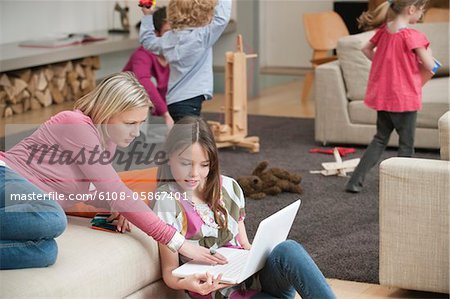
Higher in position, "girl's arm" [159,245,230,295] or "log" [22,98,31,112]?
"girl's arm" [159,245,230,295]

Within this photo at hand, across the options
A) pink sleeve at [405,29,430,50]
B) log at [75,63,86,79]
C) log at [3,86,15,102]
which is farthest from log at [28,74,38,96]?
pink sleeve at [405,29,430,50]

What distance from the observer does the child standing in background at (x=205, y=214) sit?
2.52 metres

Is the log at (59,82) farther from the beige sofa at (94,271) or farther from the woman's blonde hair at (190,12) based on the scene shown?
the beige sofa at (94,271)

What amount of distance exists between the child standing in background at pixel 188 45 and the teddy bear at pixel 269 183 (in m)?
0.44

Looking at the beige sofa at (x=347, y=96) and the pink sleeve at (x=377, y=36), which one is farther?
the beige sofa at (x=347, y=96)

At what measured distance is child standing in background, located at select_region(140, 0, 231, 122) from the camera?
14.1ft

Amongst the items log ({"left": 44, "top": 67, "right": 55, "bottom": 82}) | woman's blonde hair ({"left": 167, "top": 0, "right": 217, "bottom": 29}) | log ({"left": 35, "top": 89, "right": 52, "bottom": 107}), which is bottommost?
log ({"left": 35, "top": 89, "right": 52, "bottom": 107})

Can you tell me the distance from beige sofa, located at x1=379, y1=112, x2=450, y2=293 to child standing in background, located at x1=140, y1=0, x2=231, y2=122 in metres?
1.64

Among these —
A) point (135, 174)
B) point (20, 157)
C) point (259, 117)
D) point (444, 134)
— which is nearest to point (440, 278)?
point (444, 134)

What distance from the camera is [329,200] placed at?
14.1 ft

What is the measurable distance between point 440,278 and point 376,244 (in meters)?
0.67

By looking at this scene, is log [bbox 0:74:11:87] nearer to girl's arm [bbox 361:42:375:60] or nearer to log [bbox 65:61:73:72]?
log [bbox 65:61:73:72]

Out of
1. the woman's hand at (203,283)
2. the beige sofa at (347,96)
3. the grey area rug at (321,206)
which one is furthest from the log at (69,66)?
the woman's hand at (203,283)

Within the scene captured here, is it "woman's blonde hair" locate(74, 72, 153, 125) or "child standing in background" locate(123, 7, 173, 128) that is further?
"child standing in background" locate(123, 7, 173, 128)
